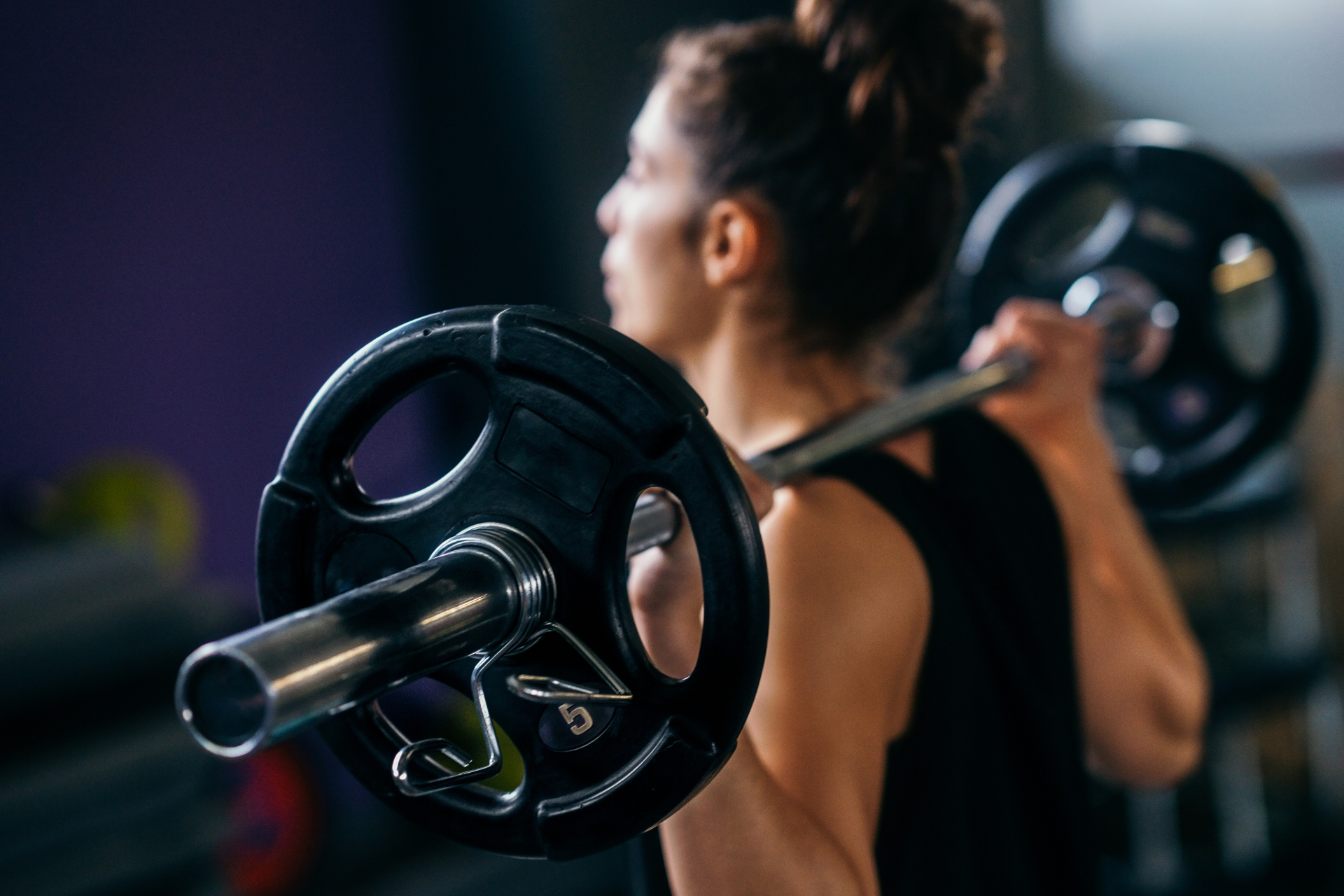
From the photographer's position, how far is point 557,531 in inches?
21.2

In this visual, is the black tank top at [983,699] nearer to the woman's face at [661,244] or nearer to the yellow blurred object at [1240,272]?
the woman's face at [661,244]

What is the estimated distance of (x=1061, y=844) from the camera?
96 centimetres

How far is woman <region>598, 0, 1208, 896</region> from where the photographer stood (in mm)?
763

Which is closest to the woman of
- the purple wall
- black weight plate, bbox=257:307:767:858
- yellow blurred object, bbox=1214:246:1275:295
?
black weight plate, bbox=257:307:767:858

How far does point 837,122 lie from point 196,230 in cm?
169

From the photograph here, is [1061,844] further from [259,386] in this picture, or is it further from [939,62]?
[259,386]

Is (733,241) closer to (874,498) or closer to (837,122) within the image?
(837,122)

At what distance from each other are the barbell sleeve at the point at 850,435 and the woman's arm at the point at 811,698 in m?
0.02

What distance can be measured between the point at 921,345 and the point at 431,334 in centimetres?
125

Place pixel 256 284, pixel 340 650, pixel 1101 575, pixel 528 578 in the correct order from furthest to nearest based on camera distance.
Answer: pixel 256 284, pixel 1101 575, pixel 528 578, pixel 340 650

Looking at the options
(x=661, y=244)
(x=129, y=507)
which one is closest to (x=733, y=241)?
(x=661, y=244)

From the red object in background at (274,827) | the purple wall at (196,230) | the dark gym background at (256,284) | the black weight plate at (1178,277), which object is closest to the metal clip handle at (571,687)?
the black weight plate at (1178,277)

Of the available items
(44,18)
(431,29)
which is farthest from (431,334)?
(431,29)

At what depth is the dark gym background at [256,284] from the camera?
165 centimetres
